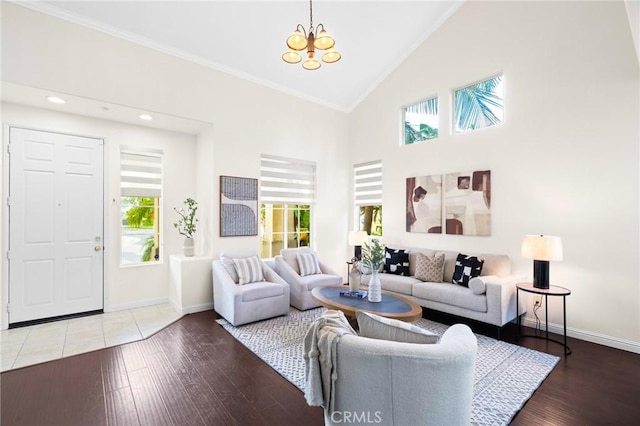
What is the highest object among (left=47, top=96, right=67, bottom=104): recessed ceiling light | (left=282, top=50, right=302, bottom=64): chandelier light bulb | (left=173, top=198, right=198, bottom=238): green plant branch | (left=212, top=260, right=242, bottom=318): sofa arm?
(left=282, top=50, right=302, bottom=64): chandelier light bulb

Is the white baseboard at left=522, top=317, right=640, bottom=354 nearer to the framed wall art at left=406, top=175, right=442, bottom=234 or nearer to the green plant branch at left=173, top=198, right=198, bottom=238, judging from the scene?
the framed wall art at left=406, top=175, right=442, bottom=234

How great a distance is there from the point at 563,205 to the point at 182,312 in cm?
513

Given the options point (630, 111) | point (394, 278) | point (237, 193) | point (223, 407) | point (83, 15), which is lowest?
point (223, 407)

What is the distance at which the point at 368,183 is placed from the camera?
607cm

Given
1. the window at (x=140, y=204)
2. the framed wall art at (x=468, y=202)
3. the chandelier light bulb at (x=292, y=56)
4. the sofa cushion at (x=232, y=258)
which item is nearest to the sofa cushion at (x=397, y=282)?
the framed wall art at (x=468, y=202)

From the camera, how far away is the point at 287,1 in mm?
3877

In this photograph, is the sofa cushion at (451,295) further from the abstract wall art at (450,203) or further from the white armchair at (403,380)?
the white armchair at (403,380)

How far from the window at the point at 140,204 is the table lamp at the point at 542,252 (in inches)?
202

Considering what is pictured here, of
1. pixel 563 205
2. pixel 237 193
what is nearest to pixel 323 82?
pixel 237 193

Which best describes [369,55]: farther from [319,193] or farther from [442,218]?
[442,218]

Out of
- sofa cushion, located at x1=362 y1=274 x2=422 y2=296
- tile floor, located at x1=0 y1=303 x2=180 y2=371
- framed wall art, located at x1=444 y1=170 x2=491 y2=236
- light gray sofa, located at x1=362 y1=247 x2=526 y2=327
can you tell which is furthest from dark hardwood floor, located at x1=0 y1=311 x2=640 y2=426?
framed wall art, located at x1=444 y1=170 x2=491 y2=236

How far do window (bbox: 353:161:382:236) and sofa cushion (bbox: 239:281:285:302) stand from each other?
2.57 metres

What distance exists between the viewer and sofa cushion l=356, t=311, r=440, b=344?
1521 mm

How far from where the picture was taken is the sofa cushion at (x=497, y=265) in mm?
3871
